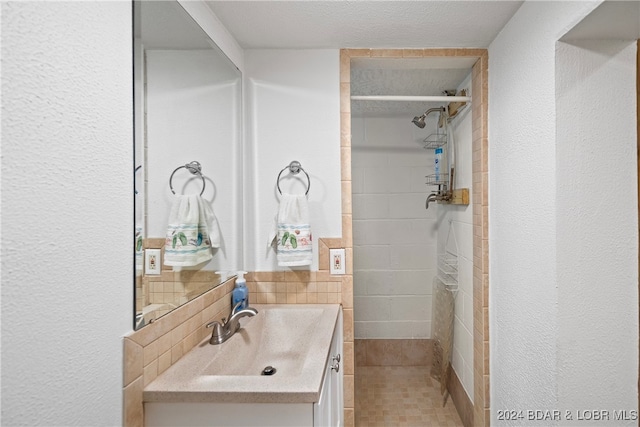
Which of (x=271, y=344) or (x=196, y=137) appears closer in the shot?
(x=196, y=137)

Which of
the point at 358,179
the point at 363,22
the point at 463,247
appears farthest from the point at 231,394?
the point at 358,179

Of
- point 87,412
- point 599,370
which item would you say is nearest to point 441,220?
point 599,370

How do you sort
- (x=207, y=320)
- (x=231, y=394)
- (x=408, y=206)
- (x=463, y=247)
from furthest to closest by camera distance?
(x=408, y=206) < (x=463, y=247) < (x=207, y=320) < (x=231, y=394)

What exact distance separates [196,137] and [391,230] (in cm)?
193

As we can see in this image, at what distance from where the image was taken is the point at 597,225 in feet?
3.66

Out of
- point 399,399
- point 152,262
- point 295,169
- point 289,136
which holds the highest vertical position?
point 289,136

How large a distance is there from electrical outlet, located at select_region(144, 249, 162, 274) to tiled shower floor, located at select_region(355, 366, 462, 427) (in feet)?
5.55

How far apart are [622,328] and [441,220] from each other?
62.9 inches

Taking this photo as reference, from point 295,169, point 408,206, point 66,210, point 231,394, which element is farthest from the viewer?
point 408,206

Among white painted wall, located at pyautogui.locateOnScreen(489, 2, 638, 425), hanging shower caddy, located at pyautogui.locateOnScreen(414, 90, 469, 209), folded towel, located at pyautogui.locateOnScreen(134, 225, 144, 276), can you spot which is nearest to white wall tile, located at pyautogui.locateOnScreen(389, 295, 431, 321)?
hanging shower caddy, located at pyautogui.locateOnScreen(414, 90, 469, 209)

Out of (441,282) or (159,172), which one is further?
(441,282)

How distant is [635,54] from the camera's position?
1107 mm

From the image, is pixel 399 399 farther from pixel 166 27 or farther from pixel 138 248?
pixel 166 27

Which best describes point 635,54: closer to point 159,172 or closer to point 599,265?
point 599,265
